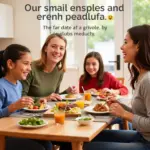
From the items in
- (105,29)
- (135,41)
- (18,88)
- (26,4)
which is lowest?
(18,88)

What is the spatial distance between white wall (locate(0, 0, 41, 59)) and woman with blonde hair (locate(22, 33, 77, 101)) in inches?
70.7

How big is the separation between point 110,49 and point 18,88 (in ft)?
8.27

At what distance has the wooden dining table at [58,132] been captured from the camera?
1.60 metres

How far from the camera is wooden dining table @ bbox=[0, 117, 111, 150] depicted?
5.26 feet

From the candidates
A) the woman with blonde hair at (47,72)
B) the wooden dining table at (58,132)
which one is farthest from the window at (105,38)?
the wooden dining table at (58,132)

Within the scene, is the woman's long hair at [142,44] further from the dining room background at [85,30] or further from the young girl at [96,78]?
the dining room background at [85,30]

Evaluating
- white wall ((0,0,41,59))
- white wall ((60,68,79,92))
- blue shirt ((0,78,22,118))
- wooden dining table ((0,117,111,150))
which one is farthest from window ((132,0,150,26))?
→ wooden dining table ((0,117,111,150))

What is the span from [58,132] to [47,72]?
1.35m

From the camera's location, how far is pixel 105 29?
4.66 meters

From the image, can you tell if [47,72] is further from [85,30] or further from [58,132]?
[85,30]

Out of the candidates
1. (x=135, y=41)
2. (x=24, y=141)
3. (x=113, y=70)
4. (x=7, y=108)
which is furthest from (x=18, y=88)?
(x=113, y=70)

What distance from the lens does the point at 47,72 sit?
9.75 feet

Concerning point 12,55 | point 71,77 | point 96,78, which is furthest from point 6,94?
point 71,77

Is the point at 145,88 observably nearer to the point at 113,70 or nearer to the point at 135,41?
the point at 135,41
